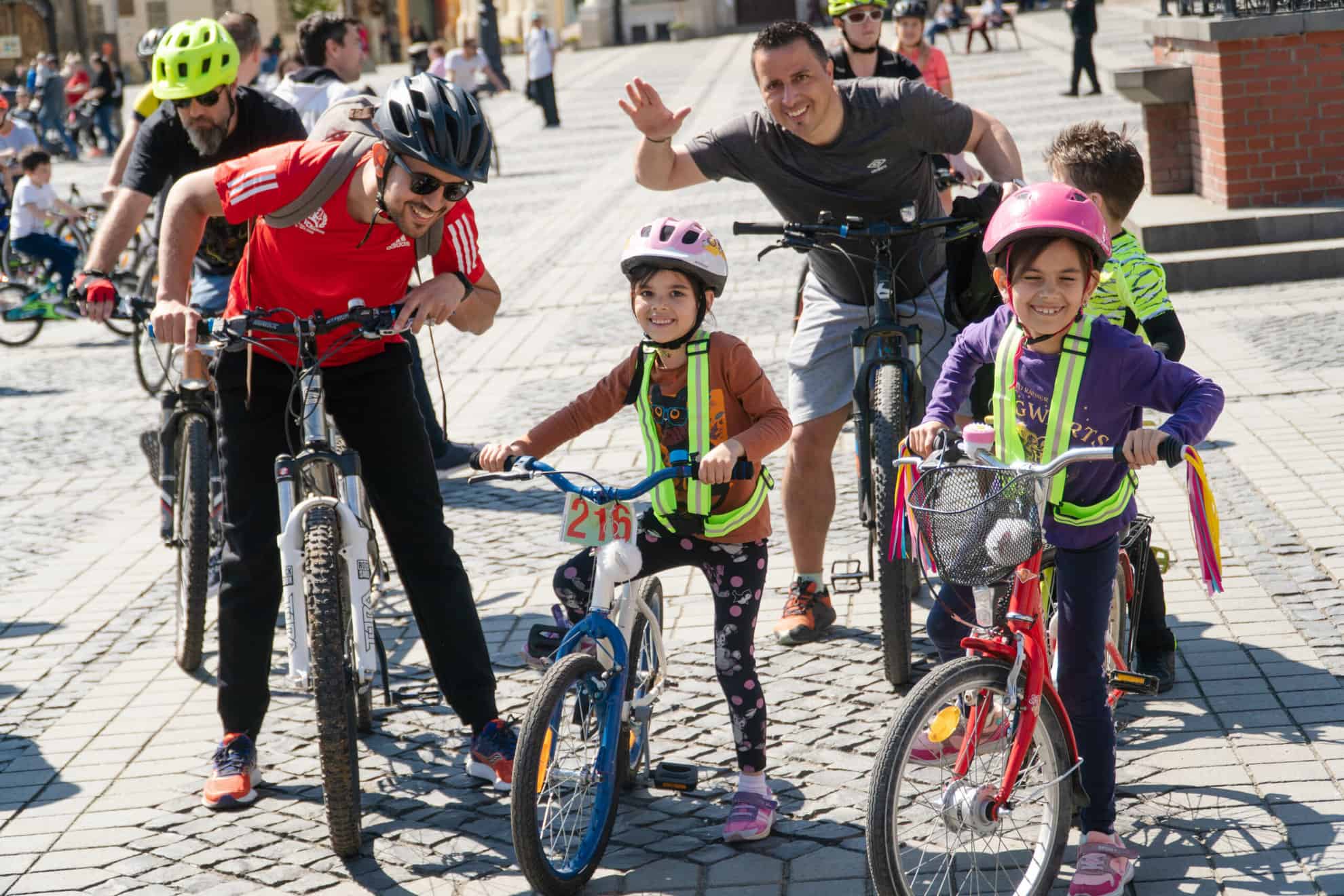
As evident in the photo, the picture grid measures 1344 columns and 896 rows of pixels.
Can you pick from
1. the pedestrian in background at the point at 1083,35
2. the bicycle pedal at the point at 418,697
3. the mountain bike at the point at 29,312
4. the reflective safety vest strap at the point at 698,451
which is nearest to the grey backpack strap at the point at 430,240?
the reflective safety vest strap at the point at 698,451

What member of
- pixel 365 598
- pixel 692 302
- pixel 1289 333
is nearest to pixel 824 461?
pixel 692 302

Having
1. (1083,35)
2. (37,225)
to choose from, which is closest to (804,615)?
(37,225)

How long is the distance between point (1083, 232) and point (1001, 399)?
45 cm

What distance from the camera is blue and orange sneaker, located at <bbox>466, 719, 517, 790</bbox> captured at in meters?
4.56

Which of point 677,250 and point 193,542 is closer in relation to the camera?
point 677,250

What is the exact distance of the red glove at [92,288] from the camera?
180 inches

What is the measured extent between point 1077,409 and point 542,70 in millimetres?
24463

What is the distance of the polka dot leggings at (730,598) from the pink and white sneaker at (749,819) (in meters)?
0.07

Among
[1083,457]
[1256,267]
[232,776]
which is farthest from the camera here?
[1256,267]

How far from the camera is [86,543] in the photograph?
24.5 feet

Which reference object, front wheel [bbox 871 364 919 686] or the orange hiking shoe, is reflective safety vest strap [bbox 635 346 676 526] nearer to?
front wheel [bbox 871 364 919 686]

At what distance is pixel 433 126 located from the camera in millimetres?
3922

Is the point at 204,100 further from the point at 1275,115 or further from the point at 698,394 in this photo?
the point at 1275,115

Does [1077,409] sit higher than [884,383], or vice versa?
[1077,409]
